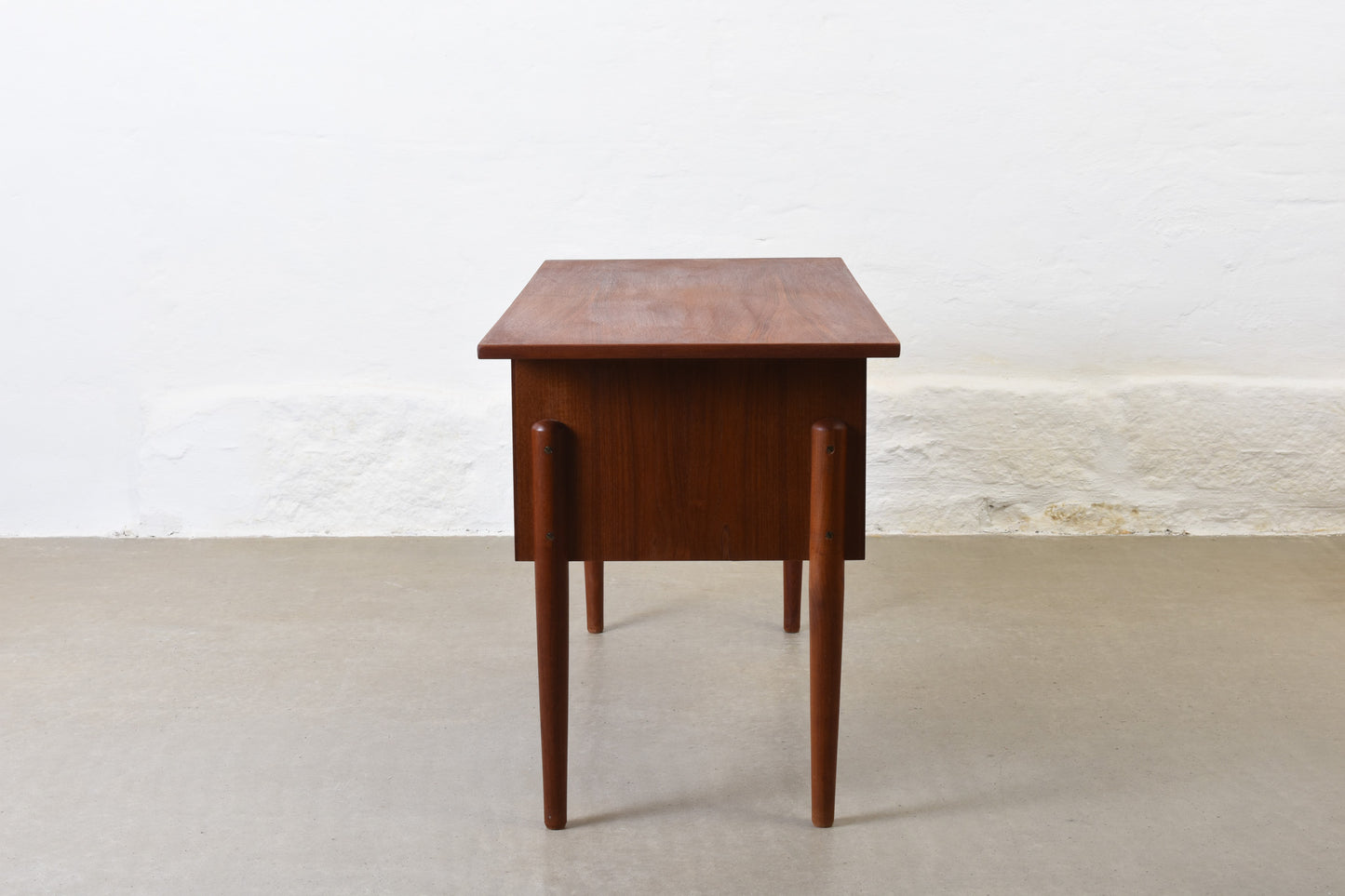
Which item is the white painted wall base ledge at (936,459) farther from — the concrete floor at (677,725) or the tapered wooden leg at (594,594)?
the tapered wooden leg at (594,594)

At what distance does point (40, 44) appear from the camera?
3309 mm

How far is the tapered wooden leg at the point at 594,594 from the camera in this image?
9.15ft

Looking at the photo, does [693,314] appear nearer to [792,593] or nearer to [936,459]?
[792,593]

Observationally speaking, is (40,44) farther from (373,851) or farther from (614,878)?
(614,878)

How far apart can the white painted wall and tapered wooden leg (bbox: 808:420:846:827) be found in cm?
155

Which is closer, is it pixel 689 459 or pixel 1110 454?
pixel 689 459

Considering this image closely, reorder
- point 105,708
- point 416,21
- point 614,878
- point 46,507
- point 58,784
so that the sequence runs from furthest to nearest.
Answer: point 46,507
point 416,21
point 105,708
point 58,784
point 614,878

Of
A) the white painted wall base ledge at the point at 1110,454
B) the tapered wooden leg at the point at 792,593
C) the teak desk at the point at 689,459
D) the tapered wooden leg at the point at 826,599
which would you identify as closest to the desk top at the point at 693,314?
the teak desk at the point at 689,459

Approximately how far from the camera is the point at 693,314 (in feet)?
6.67

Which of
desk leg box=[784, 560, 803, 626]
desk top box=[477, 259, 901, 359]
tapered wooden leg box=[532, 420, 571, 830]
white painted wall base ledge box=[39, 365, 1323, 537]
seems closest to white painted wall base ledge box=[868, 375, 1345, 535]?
white painted wall base ledge box=[39, 365, 1323, 537]

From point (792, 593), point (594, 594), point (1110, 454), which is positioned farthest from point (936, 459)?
point (594, 594)

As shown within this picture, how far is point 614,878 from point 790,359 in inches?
30.5

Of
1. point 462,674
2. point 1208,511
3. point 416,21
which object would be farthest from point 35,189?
point 1208,511

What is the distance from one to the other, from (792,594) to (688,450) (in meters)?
0.94
